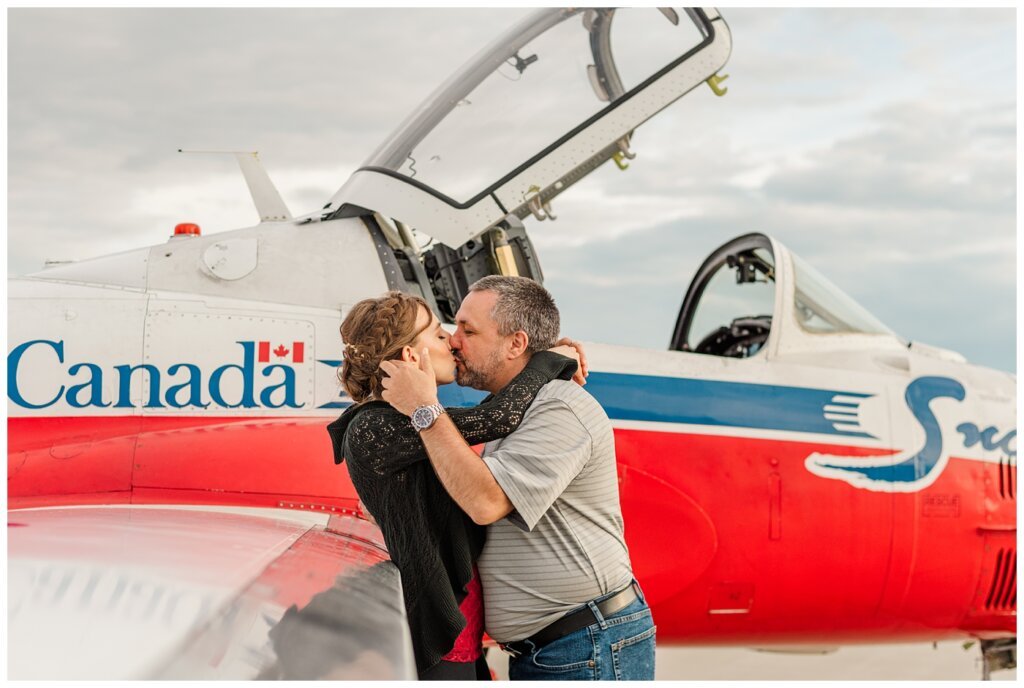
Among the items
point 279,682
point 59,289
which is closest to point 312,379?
point 59,289

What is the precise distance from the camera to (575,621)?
2.48 metres

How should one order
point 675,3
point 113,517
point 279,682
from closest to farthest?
point 279,682, point 113,517, point 675,3

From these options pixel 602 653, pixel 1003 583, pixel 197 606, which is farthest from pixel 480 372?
pixel 1003 583

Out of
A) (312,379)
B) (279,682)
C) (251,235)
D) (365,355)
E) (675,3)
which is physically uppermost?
(675,3)

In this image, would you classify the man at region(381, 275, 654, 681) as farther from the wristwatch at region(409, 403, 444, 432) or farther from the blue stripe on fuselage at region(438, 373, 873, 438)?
the blue stripe on fuselage at region(438, 373, 873, 438)

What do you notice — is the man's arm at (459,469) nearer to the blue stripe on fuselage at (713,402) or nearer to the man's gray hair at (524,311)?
the man's gray hair at (524,311)

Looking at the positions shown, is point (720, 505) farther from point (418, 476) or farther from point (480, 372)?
point (418, 476)

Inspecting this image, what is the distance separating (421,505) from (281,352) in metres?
2.04

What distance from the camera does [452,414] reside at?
8.01 feet

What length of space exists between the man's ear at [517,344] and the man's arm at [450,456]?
38cm

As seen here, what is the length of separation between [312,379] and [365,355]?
1775 mm

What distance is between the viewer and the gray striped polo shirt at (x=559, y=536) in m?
2.43

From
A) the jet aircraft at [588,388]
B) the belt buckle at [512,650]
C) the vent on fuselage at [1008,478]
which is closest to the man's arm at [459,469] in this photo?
the belt buckle at [512,650]

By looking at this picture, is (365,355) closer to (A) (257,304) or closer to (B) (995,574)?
(A) (257,304)
